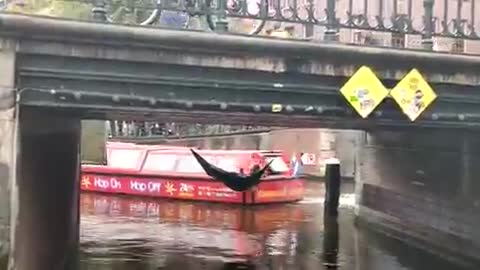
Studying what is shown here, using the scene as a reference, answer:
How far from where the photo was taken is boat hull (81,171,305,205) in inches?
989

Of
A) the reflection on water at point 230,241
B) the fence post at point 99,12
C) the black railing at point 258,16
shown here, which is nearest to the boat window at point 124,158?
the reflection on water at point 230,241

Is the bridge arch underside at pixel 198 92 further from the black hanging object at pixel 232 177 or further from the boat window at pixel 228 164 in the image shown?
the boat window at pixel 228 164

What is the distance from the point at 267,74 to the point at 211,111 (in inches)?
28.8

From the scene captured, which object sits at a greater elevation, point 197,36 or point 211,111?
point 197,36

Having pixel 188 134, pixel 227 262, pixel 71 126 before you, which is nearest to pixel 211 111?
pixel 71 126

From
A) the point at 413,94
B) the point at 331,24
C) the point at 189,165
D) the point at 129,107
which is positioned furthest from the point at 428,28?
the point at 189,165

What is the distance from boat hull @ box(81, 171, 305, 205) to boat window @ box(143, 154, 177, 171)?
31cm

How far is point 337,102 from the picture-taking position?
9258mm

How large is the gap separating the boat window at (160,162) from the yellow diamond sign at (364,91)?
17543 millimetres

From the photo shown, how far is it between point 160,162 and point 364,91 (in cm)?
1805

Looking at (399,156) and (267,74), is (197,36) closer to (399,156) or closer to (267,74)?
(267,74)

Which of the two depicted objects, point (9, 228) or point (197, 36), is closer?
point (9, 228)

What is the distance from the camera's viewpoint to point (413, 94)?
9.48m

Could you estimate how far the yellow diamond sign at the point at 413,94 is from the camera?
9.30 meters
